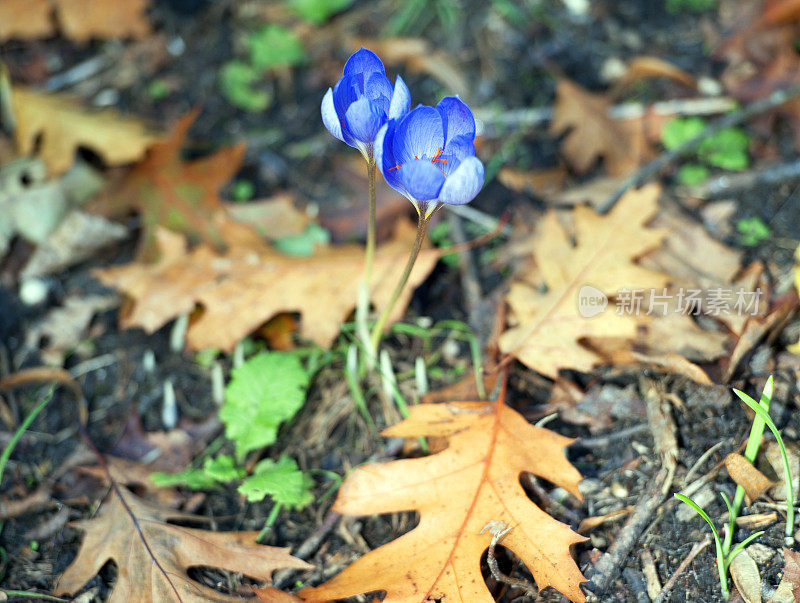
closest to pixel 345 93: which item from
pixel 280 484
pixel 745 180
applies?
pixel 280 484

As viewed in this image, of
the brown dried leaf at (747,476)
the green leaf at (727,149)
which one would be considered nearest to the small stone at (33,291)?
the brown dried leaf at (747,476)

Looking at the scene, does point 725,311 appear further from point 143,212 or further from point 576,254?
point 143,212

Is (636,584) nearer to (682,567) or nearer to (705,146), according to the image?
(682,567)

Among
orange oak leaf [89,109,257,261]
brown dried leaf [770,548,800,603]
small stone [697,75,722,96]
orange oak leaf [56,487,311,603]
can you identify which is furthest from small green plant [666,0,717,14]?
orange oak leaf [56,487,311,603]

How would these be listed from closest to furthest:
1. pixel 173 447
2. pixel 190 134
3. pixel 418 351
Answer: pixel 173 447 → pixel 418 351 → pixel 190 134

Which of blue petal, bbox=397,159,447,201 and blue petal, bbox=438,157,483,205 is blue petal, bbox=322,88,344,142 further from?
blue petal, bbox=438,157,483,205

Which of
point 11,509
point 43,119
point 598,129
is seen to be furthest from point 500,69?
point 11,509
